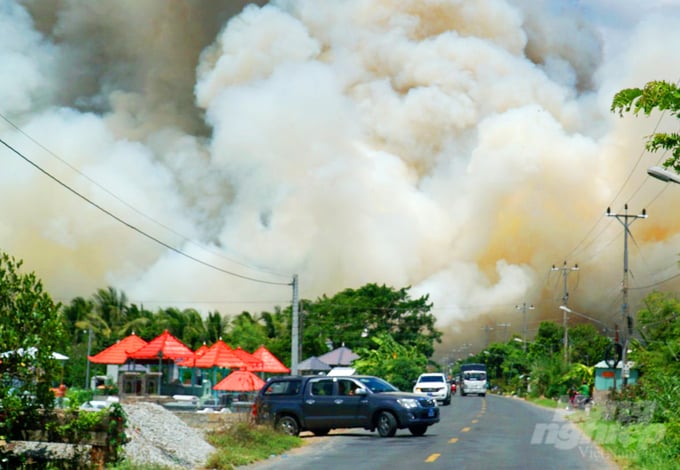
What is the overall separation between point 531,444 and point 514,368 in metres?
110

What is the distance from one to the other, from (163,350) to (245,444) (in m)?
17.2

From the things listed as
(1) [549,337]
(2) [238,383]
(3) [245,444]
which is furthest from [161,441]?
(1) [549,337]

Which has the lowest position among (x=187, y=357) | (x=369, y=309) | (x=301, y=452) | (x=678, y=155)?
(x=301, y=452)

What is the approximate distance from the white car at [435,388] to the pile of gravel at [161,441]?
121 feet

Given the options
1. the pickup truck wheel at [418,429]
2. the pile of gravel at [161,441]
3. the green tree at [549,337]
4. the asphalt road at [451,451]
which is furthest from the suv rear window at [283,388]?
the green tree at [549,337]

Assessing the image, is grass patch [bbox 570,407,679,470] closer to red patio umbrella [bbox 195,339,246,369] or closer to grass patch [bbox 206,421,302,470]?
grass patch [bbox 206,421,302,470]

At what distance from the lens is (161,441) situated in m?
19.1

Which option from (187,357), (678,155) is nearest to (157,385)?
(187,357)

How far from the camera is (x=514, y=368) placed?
Answer: 5207 inches

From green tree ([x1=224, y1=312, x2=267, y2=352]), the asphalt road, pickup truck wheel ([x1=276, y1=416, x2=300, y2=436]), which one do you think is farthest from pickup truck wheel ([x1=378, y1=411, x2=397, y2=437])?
green tree ([x1=224, y1=312, x2=267, y2=352])

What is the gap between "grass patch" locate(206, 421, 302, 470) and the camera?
63.6 ft

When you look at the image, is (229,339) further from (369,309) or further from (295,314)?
(295,314)

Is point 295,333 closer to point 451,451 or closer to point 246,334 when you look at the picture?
point 451,451

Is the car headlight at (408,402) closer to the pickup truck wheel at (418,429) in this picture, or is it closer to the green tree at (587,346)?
the pickup truck wheel at (418,429)
